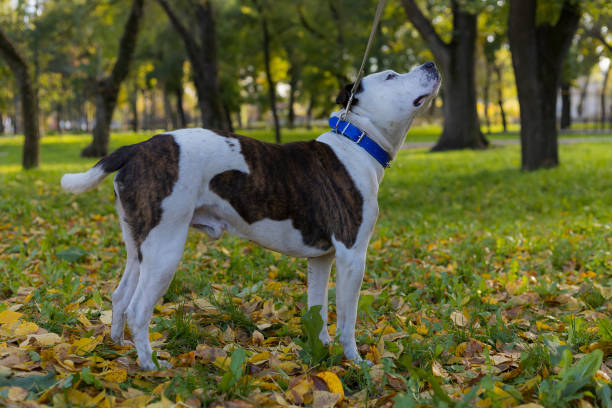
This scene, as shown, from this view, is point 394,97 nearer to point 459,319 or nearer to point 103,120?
point 459,319

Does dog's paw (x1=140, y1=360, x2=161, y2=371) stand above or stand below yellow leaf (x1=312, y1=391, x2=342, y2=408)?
above

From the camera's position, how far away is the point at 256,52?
36.3 m

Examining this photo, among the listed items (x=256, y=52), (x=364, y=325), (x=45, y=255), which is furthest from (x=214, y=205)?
(x=256, y=52)

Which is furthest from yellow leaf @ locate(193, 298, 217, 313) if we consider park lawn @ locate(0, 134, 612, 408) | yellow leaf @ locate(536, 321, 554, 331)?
yellow leaf @ locate(536, 321, 554, 331)

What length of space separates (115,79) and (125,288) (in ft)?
45.0

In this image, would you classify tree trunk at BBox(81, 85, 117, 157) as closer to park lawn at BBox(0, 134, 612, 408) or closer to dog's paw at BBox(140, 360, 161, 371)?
park lawn at BBox(0, 134, 612, 408)

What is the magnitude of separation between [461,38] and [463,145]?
4.07 meters

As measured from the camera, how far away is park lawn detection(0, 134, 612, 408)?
2686 mm

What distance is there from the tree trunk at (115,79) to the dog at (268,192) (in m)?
12.9

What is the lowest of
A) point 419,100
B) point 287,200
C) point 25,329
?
point 25,329

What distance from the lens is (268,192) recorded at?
302 centimetres

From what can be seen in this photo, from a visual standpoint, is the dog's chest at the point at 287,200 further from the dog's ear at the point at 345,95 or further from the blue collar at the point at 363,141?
the dog's ear at the point at 345,95

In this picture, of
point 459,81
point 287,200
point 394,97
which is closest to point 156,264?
point 287,200

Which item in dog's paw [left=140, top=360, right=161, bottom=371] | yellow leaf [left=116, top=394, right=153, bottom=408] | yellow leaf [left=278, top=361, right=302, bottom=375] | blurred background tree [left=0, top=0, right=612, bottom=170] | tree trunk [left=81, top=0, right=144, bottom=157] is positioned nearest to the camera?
yellow leaf [left=116, top=394, right=153, bottom=408]
